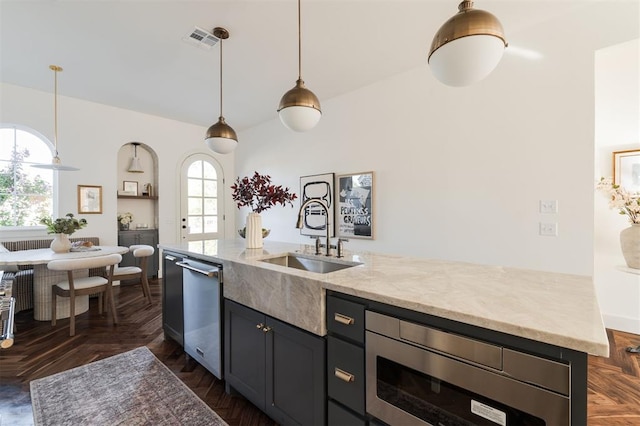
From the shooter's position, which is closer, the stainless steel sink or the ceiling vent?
the stainless steel sink

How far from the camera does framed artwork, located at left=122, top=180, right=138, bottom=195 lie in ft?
16.2

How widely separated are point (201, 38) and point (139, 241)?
360cm

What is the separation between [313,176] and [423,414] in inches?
145

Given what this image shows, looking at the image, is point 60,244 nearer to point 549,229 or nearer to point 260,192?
point 260,192

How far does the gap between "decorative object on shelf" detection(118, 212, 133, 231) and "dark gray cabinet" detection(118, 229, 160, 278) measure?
0.48 feet

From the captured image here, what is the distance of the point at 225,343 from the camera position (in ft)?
6.16

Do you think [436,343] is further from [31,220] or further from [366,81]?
[31,220]

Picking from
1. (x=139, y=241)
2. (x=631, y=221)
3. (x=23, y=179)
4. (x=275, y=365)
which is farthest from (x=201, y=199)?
(x=631, y=221)

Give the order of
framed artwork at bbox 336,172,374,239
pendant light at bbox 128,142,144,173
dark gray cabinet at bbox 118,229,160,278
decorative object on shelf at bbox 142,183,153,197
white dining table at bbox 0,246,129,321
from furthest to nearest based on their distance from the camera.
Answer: decorative object on shelf at bbox 142,183,153,197 < pendant light at bbox 128,142,144,173 < dark gray cabinet at bbox 118,229,160,278 < framed artwork at bbox 336,172,374,239 < white dining table at bbox 0,246,129,321

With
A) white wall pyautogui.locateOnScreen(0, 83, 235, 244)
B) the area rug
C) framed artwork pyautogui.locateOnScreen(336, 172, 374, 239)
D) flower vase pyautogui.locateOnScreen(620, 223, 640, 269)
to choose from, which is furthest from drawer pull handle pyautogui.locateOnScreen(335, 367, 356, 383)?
white wall pyautogui.locateOnScreen(0, 83, 235, 244)

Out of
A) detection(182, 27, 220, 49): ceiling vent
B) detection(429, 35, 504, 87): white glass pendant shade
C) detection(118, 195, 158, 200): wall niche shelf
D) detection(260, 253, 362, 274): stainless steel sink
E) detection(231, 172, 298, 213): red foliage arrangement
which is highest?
detection(182, 27, 220, 49): ceiling vent

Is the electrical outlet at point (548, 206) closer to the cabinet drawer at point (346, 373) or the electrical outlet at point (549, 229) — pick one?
the electrical outlet at point (549, 229)

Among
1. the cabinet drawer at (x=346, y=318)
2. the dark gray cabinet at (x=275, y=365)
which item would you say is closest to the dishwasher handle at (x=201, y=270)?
the dark gray cabinet at (x=275, y=365)

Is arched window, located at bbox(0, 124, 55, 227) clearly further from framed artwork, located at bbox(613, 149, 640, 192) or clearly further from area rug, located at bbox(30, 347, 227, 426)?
framed artwork, located at bbox(613, 149, 640, 192)
